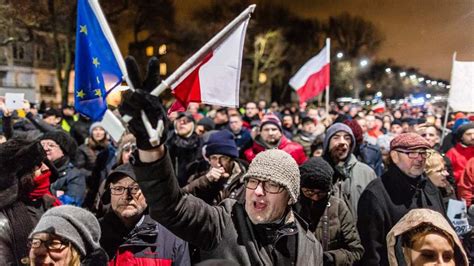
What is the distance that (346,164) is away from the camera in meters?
5.06

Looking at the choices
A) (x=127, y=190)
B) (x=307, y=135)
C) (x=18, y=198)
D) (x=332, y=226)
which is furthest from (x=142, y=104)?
(x=307, y=135)

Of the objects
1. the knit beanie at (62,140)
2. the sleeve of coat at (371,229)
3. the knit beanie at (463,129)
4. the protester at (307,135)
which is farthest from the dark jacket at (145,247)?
the protester at (307,135)

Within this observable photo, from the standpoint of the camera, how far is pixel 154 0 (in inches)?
1217

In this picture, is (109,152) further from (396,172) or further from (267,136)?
(396,172)

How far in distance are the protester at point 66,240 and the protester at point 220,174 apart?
1.59 m

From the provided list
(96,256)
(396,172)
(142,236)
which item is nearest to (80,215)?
(96,256)

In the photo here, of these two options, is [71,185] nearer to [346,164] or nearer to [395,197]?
[346,164]

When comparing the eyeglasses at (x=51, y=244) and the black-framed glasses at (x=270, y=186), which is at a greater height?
the black-framed glasses at (x=270, y=186)

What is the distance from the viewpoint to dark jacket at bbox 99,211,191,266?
299cm

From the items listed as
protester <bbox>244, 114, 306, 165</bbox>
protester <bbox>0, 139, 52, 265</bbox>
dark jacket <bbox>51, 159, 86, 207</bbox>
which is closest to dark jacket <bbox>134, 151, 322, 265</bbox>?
protester <bbox>0, 139, 52, 265</bbox>

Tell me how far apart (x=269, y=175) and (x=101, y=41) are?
1.37 meters

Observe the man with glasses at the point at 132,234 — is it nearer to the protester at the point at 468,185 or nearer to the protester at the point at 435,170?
the protester at the point at 435,170

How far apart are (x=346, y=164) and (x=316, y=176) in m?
1.46

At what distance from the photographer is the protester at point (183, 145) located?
7.07 meters
